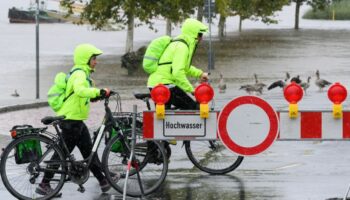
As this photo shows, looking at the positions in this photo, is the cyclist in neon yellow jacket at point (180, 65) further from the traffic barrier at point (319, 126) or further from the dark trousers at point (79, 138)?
the traffic barrier at point (319, 126)

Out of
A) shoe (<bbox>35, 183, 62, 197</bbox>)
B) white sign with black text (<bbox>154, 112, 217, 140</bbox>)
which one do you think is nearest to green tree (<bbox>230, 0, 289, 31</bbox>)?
shoe (<bbox>35, 183, 62, 197</bbox>)

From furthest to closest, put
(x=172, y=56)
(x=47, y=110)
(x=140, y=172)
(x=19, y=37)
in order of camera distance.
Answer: (x=19, y=37), (x=47, y=110), (x=172, y=56), (x=140, y=172)

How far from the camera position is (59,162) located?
470 inches

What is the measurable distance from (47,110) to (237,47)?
91.4ft

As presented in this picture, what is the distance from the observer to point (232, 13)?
6053 centimetres

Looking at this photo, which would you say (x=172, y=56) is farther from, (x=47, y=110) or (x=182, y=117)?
(x=47, y=110)

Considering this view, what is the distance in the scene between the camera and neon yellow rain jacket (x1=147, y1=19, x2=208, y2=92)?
→ 44.4 feet

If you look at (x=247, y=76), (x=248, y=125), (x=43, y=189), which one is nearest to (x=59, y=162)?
(x=43, y=189)

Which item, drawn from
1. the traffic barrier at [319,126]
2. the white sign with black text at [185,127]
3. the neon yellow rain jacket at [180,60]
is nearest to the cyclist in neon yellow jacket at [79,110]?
the white sign with black text at [185,127]

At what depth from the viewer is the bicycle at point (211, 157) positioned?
13.6m

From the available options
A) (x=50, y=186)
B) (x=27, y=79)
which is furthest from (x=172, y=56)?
(x=27, y=79)

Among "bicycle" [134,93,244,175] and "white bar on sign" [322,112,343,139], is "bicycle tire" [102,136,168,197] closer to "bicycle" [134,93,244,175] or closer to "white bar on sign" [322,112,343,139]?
"bicycle" [134,93,244,175]

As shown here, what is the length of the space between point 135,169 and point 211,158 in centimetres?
227

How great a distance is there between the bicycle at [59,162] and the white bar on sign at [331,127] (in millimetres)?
1977
